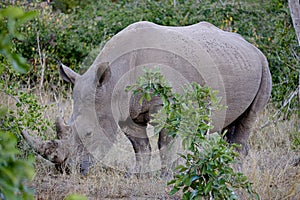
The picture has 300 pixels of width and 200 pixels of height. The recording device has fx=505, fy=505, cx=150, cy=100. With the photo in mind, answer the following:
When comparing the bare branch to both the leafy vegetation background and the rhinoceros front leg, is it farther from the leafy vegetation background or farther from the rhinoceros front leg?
the leafy vegetation background

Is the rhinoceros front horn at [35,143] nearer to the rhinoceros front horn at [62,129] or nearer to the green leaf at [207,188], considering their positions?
the rhinoceros front horn at [62,129]

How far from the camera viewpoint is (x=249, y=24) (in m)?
9.56

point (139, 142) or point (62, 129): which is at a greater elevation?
point (62, 129)

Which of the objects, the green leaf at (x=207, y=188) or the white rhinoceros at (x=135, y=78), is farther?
the white rhinoceros at (x=135, y=78)

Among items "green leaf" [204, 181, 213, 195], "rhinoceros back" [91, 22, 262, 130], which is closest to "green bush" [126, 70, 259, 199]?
"green leaf" [204, 181, 213, 195]

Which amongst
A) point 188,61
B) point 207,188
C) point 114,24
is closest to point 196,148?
point 207,188

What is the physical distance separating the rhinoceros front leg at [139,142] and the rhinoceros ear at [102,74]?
584mm

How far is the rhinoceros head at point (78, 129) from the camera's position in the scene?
4555mm

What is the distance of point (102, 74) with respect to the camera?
453cm

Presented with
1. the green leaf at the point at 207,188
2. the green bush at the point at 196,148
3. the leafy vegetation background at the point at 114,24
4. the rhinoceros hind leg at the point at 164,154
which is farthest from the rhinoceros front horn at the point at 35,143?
the leafy vegetation background at the point at 114,24

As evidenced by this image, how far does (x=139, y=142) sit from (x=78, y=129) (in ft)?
3.20

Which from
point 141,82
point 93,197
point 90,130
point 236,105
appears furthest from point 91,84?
point 236,105

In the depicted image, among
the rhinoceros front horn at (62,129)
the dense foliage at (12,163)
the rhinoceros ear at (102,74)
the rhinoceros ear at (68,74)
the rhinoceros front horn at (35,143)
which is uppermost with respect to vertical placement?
the dense foliage at (12,163)

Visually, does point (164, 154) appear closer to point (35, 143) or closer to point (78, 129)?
point (78, 129)
